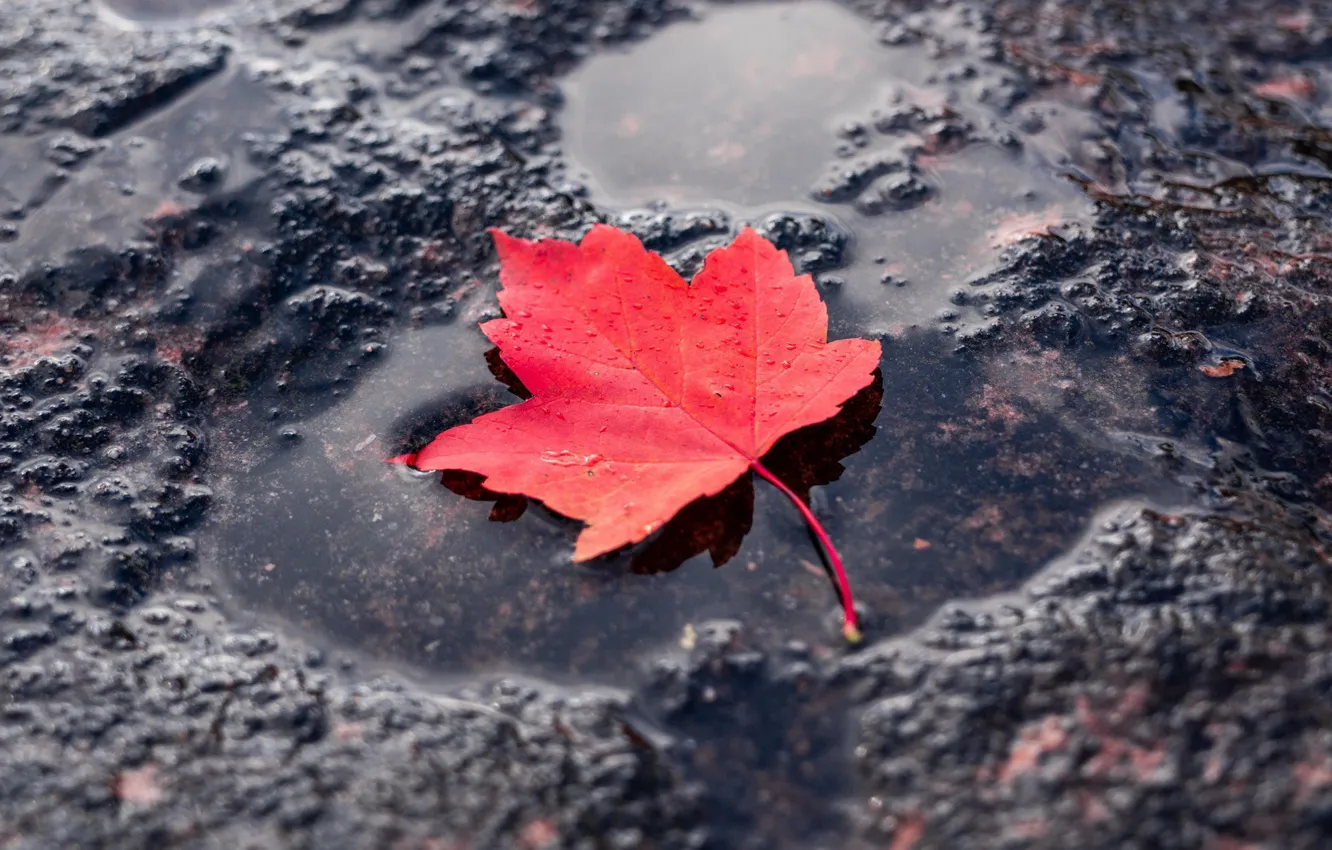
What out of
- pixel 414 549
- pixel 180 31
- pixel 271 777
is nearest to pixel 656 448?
pixel 414 549

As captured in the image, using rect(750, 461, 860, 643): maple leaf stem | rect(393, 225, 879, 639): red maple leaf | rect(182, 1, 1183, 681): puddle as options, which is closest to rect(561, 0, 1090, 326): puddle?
rect(182, 1, 1183, 681): puddle

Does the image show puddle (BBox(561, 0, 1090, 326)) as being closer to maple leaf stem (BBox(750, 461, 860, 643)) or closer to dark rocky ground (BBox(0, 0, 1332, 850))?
dark rocky ground (BBox(0, 0, 1332, 850))

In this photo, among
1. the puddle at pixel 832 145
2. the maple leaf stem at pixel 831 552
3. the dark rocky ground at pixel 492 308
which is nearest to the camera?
the dark rocky ground at pixel 492 308

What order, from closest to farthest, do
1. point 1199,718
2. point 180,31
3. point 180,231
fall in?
point 1199,718 → point 180,231 → point 180,31

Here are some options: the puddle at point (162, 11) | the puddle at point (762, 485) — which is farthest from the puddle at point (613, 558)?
the puddle at point (162, 11)

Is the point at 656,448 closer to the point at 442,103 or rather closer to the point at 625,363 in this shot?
the point at 625,363

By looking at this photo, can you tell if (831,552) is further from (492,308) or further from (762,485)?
(492,308)

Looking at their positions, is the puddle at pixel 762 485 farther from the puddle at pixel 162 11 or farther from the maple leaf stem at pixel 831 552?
the puddle at pixel 162 11
